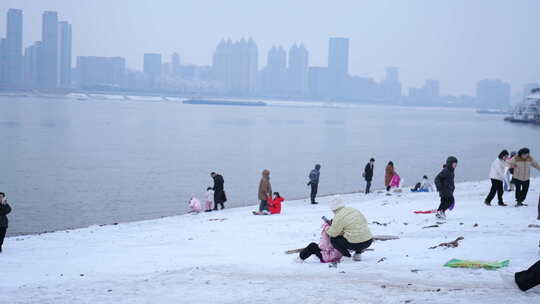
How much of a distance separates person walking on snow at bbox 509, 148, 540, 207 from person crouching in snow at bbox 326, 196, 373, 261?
19.1 ft

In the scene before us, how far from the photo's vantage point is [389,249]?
9930 mm

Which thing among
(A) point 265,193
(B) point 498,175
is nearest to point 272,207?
(A) point 265,193

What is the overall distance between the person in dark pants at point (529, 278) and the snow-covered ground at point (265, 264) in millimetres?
98

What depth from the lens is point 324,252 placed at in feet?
30.1

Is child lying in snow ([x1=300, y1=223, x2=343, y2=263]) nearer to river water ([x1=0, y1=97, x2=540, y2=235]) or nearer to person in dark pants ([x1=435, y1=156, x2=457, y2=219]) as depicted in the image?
person in dark pants ([x1=435, y1=156, x2=457, y2=219])

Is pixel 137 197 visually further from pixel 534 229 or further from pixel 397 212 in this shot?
pixel 534 229

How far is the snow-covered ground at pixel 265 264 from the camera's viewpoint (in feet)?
24.6

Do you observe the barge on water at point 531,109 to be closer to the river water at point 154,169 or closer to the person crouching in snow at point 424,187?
the river water at point 154,169

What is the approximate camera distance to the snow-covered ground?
7492 mm

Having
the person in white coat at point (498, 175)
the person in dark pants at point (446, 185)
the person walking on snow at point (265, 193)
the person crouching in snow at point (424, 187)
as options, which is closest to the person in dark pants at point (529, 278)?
the person in dark pants at point (446, 185)

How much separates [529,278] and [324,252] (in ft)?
10.0

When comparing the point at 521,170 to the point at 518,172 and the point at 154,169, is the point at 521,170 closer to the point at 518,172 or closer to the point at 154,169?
the point at 518,172

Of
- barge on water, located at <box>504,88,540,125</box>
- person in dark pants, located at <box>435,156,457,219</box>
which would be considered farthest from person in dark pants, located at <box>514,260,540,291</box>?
barge on water, located at <box>504,88,540,125</box>

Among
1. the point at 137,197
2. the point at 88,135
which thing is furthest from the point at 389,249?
the point at 88,135
